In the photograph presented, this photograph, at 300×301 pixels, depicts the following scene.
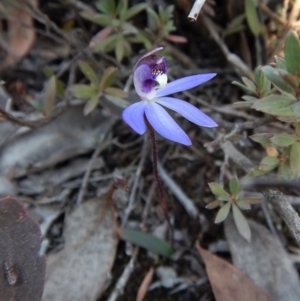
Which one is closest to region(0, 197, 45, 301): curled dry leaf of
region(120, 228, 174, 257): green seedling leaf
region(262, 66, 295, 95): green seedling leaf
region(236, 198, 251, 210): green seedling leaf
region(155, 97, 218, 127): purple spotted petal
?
region(120, 228, 174, 257): green seedling leaf

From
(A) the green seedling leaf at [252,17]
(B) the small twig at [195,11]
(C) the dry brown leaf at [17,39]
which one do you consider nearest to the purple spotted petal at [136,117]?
(B) the small twig at [195,11]

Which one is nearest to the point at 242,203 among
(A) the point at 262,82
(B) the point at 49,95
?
(A) the point at 262,82

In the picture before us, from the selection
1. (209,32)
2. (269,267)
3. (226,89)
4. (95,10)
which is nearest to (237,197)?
(269,267)

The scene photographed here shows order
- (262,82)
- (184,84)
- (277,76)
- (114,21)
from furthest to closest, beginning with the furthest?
(114,21) < (262,82) < (184,84) < (277,76)

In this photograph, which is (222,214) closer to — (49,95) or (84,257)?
(84,257)

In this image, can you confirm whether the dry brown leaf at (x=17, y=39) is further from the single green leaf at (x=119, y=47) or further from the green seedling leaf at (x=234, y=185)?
the green seedling leaf at (x=234, y=185)

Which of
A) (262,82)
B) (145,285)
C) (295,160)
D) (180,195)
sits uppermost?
(262,82)

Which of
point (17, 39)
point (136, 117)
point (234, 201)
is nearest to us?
point (136, 117)
